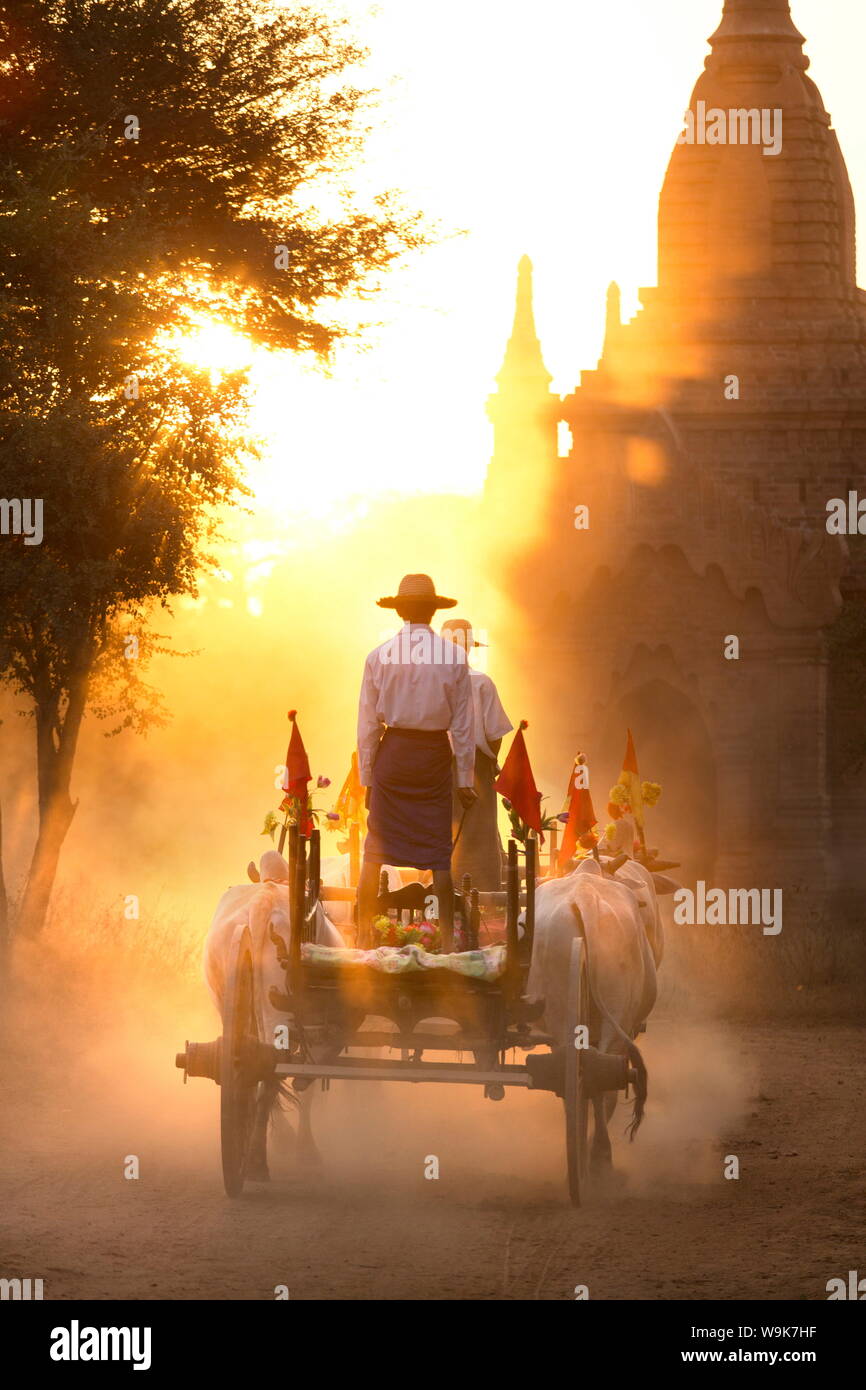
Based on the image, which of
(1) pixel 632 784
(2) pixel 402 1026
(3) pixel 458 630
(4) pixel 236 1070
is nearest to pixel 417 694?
(3) pixel 458 630

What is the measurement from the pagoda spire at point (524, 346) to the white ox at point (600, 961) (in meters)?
18.3

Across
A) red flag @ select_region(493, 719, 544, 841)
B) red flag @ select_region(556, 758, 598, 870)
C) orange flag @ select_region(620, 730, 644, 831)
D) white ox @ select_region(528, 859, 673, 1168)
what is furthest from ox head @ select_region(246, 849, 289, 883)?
orange flag @ select_region(620, 730, 644, 831)

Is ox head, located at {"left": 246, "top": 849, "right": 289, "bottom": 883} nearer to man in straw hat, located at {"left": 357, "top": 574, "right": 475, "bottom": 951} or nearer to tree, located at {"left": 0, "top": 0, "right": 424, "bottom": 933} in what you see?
man in straw hat, located at {"left": 357, "top": 574, "right": 475, "bottom": 951}

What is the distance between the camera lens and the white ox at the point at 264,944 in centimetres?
1038

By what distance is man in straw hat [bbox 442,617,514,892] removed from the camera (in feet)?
36.8

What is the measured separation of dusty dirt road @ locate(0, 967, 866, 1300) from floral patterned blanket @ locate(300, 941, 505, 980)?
1.19 metres

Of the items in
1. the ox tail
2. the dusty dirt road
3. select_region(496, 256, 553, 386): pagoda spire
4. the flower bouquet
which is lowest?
the dusty dirt road

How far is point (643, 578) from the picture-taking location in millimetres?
27094

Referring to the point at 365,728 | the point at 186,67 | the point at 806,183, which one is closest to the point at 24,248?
the point at 186,67

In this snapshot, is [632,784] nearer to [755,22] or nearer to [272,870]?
[272,870]

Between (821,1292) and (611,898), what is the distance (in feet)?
11.5

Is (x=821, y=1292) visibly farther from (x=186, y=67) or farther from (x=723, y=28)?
(x=723, y=28)

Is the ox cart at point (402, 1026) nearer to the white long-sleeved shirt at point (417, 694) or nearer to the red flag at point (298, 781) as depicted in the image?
the red flag at point (298, 781)

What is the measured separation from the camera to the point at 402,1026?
31.8 ft
